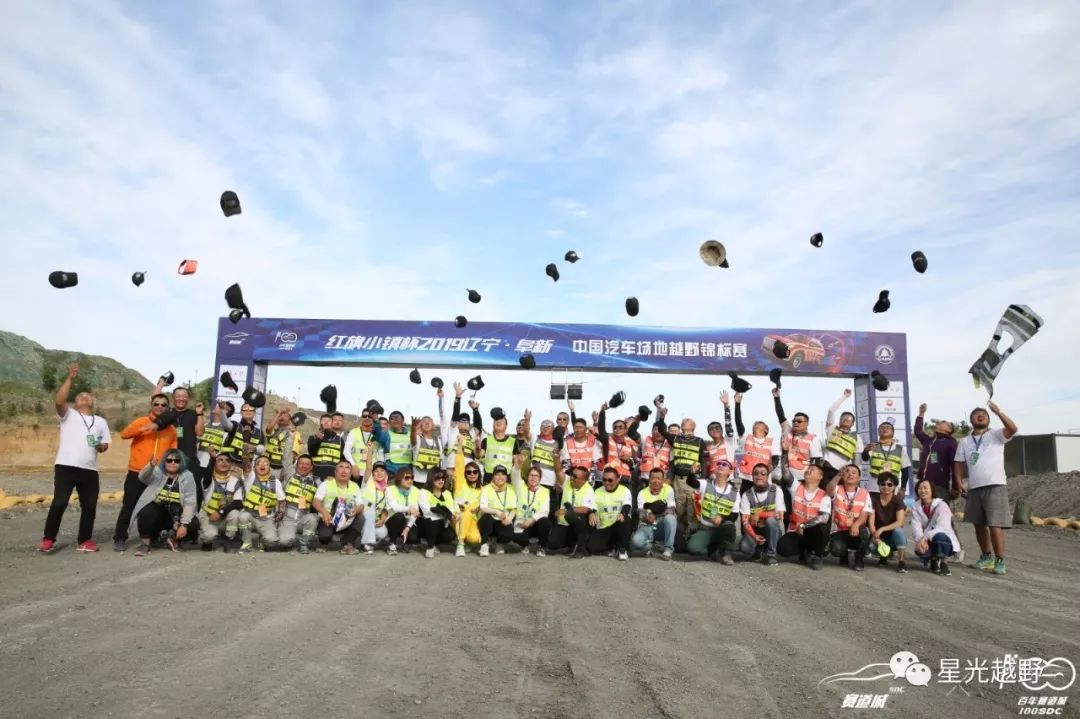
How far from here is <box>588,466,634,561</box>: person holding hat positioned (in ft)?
29.1

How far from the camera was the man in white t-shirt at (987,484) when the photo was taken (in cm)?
823

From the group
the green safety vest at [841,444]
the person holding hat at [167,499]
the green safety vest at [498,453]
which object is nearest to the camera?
the person holding hat at [167,499]

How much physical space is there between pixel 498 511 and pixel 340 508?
1934mm

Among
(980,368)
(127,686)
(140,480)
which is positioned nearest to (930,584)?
(980,368)

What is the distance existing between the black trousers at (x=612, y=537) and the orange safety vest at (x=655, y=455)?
1.31 meters

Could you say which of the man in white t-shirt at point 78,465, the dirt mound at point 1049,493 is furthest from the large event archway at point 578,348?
the man in white t-shirt at point 78,465

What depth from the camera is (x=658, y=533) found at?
927cm

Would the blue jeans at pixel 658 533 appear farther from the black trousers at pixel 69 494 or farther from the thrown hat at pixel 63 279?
the thrown hat at pixel 63 279

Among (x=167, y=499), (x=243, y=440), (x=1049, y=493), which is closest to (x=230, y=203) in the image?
(x=243, y=440)

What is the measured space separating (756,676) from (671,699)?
0.69m

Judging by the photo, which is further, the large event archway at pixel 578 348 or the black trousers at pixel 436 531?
the large event archway at pixel 578 348

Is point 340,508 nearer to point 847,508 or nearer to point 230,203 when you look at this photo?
point 230,203

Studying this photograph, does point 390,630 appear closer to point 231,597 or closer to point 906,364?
point 231,597

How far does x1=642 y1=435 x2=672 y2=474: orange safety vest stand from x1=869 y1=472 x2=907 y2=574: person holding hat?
106 inches
